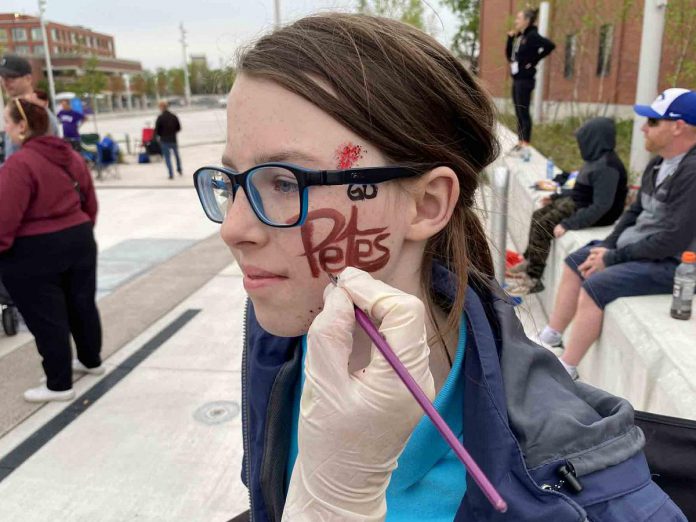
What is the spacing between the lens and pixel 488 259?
1.43m

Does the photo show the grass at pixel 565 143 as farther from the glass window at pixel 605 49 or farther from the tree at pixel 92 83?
the tree at pixel 92 83

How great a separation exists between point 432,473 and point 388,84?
2.52 ft

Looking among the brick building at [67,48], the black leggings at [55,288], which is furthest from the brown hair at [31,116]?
the brick building at [67,48]

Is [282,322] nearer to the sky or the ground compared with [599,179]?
nearer to the sky

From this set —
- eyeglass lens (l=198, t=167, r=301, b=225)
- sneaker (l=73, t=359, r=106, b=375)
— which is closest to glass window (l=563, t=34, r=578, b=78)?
sneaker (l=73, t=359, r=106, b=375)

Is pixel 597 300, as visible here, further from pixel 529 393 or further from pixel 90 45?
pixel 90 45

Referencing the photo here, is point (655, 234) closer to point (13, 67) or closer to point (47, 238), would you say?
point (47, 238)

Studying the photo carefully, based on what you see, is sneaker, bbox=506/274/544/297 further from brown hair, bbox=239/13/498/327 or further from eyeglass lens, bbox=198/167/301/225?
eyeglass lens, bbox=198/167/301/225

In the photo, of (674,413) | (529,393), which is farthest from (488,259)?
(674,413)

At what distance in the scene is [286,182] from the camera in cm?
106

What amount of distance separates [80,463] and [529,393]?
9.34 feet

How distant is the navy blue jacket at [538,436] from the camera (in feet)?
3.26

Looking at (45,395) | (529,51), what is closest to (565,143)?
(529,51)

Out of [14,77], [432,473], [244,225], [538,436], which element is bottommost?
[432,473]
